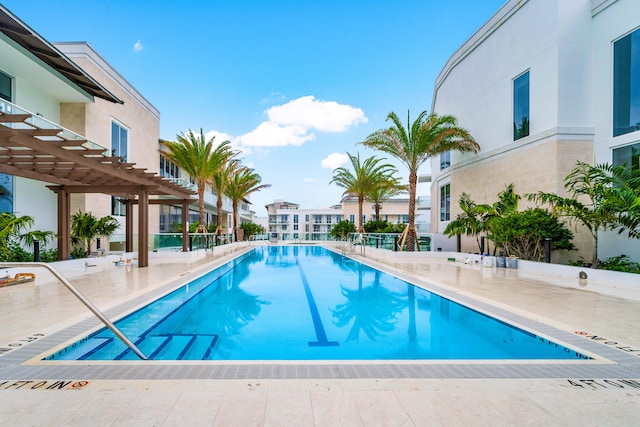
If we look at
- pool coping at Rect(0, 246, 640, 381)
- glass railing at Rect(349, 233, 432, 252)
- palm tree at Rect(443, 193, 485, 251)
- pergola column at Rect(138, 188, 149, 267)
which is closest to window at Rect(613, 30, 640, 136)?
palm tree at Rect(443, 193, 485, 251)

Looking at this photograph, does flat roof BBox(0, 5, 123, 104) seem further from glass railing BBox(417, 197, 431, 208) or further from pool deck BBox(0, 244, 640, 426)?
glass railing BBox(417, 197, 431, 208)

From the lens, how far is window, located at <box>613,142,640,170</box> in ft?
36.2

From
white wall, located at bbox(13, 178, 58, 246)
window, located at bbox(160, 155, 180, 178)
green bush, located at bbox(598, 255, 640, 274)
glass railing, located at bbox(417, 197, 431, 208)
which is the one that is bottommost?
green bush, located at bbox(598, 255, 640, 274)

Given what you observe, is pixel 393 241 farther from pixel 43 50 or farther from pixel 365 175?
pixel 43 50

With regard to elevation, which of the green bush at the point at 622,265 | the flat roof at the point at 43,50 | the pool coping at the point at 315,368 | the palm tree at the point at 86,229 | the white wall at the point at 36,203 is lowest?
the pool coping at the point at 315,368

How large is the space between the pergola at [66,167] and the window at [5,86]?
342 cm

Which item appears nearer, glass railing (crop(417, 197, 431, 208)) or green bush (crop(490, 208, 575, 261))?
green bush (crop(490, 208, 575, 261))

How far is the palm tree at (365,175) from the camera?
2489 centimetres

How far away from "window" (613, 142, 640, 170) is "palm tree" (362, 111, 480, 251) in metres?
5.85

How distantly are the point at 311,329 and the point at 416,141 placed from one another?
12867 mm

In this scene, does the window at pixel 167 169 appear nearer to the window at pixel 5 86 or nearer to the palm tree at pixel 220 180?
the palm tree at pixel 220 180

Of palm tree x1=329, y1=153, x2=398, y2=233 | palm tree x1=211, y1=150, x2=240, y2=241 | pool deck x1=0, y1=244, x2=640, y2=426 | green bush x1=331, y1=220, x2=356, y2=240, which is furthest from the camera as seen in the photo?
green bush x1=331, y1=220, x2=356, y2=240

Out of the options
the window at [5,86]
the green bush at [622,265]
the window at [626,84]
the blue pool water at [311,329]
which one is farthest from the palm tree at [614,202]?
the window at [5,86]

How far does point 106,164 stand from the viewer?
390 inches
